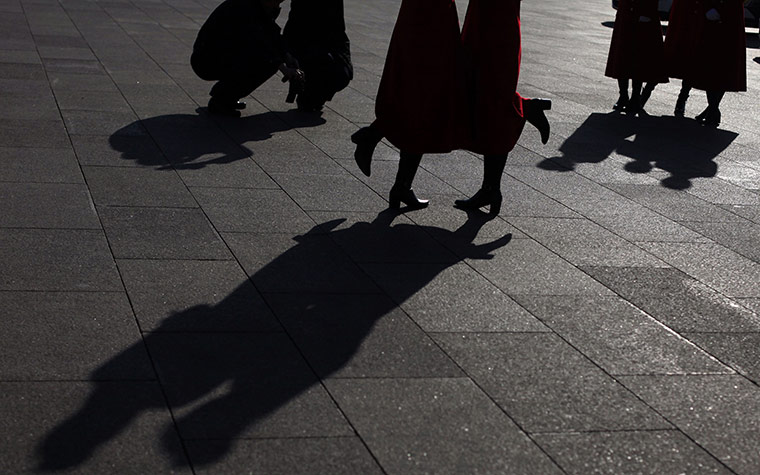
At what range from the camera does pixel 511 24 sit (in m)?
6.47

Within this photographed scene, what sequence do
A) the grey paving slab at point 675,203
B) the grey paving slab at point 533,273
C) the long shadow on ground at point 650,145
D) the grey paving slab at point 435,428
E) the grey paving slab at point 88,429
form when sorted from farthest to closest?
the long shadow on ground at point 650,145 → the grey paving slab at point 675,203 → the grey paving slab at point 533,273 → the grey paving slab at point 435,428 → the grey paving slab at point 88,429

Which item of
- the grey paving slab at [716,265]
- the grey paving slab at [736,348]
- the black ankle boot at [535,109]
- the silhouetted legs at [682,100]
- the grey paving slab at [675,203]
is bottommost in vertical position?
the silhouetted legs at [682,100]

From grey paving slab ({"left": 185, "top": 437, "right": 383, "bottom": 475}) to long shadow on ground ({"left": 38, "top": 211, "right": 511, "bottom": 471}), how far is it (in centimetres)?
3

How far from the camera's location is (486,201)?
22.1 feet

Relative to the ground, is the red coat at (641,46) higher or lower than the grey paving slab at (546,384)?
lower

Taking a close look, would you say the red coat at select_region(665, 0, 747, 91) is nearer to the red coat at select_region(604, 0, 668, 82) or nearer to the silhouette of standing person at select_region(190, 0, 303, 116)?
the red coat at select_region(604, 0, 668, 82)

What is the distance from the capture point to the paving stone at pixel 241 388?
3.67 m

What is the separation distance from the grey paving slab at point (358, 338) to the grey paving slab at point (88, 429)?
73cm

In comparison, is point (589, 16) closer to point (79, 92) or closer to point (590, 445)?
point (79, 92)

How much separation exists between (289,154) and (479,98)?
→ 193cm

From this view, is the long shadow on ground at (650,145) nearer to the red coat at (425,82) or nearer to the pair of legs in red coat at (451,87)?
the pair of legs in red coat at (451,87)

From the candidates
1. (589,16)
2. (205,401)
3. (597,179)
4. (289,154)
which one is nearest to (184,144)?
(289,154)

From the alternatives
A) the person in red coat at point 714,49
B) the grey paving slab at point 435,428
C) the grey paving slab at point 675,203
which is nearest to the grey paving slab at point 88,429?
the grey paving slab at point 435,428

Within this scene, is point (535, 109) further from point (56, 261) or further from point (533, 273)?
point (56, 261)
